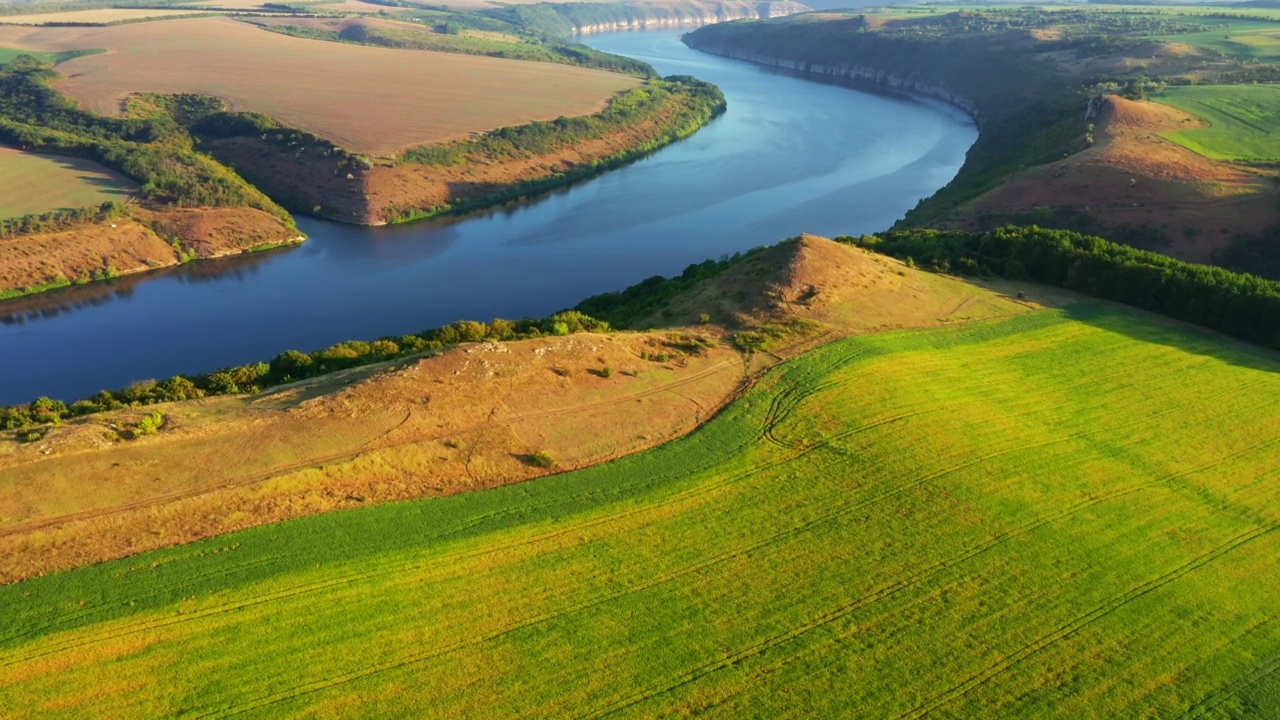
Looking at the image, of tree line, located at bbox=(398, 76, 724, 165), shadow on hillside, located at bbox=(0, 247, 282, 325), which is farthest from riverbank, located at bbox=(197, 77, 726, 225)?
shadow on hillside, located at bbox=(0, 247, 282, 325)

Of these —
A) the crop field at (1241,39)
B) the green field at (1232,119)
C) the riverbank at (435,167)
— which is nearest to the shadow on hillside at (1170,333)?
the green field at (1232,119)

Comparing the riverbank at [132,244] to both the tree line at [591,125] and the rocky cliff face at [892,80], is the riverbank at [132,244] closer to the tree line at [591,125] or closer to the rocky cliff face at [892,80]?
the tree line at [591,125]

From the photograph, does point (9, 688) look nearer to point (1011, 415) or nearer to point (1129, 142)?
point (1011, 415)

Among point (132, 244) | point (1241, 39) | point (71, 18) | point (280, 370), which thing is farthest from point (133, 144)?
point (1241, 39)

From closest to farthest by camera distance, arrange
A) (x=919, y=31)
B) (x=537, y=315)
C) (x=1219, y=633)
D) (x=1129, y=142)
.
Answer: (x=1219, y=633) → (x=537, y=315) → (x=1129, y=142) → (x=919, y=31)

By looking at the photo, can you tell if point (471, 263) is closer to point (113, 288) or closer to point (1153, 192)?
point (113, 288)

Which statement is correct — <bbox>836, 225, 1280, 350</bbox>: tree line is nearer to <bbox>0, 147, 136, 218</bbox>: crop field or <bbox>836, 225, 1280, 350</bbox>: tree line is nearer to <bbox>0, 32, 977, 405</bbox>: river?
<bbox>0, 32, 977, 405</bbox>: river

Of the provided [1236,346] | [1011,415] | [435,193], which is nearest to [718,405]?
[1011,415]
